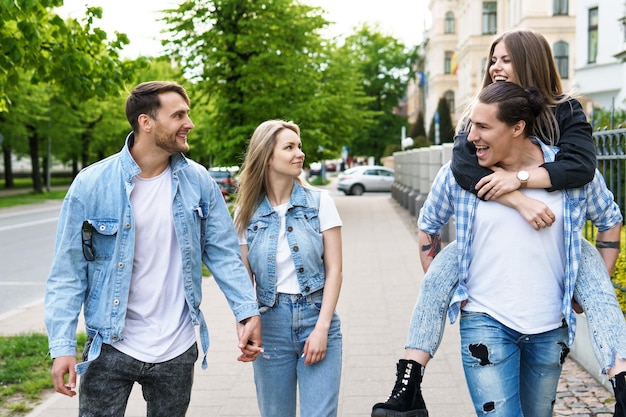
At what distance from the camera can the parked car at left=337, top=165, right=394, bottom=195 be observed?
40.8 metres

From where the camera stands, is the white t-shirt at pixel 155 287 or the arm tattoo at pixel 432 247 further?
the arm tattoo at pixel 432 247

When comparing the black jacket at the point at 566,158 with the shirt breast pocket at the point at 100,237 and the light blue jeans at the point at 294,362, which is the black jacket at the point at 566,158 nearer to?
the light blue jeans at the point at 294,362

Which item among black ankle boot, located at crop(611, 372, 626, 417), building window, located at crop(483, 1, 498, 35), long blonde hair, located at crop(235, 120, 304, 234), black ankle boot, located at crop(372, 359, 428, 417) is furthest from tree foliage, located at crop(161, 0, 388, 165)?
building window, located at crop(483, 1, 498, 35)

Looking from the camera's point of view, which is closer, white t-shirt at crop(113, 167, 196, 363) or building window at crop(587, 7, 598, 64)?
white t-shirt at crop(113, 167, 196, 363)

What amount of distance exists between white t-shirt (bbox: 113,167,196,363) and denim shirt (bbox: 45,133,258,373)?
0.05 meters

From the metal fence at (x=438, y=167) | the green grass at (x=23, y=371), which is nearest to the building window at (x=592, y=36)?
the metal fence at (x=438, y=167)

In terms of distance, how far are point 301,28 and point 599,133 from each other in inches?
658

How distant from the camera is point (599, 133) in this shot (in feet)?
20.6

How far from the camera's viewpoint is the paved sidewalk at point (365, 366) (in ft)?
18.3

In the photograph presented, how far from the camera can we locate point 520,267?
3.02 metres

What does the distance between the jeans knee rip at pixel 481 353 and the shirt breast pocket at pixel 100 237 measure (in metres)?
1.42

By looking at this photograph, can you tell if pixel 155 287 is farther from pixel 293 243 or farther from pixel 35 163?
pixel 35 163

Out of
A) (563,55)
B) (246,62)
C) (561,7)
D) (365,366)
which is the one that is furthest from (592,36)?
(365,366)

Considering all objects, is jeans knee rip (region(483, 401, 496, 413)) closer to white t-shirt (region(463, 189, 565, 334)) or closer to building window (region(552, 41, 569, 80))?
white t-shirt (region(463, 189, 565, 334))
